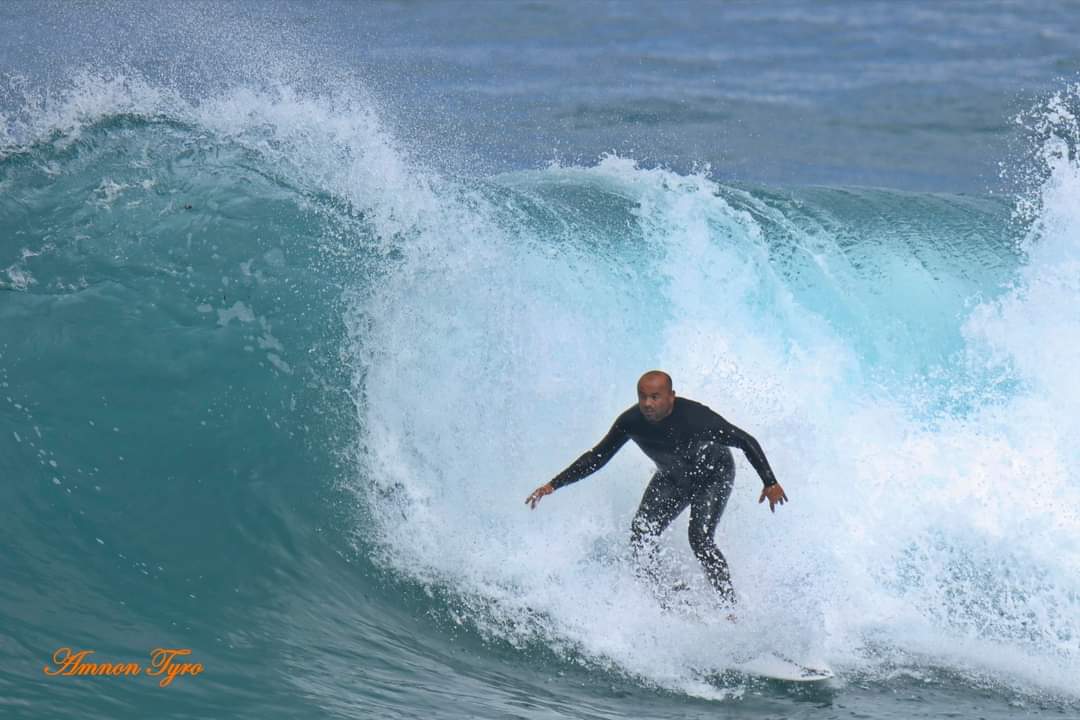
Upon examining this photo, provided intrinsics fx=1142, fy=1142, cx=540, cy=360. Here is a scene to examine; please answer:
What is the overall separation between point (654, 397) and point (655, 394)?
0.07ft

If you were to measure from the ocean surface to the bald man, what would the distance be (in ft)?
0.96

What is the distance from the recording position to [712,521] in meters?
7.12

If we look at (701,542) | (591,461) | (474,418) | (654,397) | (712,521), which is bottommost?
(701,542)

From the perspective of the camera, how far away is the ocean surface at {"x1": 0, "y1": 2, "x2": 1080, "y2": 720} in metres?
6.61

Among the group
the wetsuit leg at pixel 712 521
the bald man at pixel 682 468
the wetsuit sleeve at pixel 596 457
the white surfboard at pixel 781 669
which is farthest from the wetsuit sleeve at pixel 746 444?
the white surfboard at pixel 781 669

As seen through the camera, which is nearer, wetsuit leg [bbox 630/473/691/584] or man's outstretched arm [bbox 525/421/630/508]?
man's outstretched arm [bbox 525/421/630/508]

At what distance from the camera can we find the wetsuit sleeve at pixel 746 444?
22.4 ft

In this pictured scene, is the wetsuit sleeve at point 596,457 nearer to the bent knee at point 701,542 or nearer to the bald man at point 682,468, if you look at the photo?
the bald man at point 682,468

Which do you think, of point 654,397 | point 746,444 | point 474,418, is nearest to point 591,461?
point 654,397

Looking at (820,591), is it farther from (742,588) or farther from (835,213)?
(835,213)
